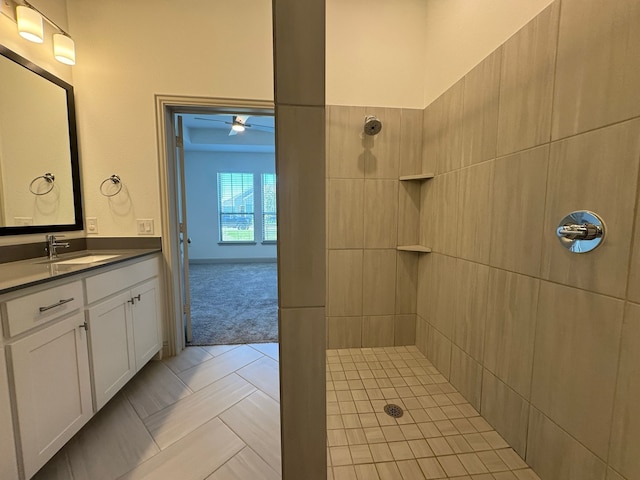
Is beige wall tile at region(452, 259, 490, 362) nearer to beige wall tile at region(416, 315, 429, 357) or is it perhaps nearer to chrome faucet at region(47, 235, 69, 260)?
beige wall tile at region(416, 315, 429, 357)

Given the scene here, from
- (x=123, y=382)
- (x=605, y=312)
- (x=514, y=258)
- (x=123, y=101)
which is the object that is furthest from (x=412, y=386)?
(x=123, y=101)

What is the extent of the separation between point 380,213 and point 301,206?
184 centimetres

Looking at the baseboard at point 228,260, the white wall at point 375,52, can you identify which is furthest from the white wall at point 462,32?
the baseboard at point 228,260

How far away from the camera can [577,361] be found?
1.04m

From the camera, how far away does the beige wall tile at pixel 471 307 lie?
1.56 metres

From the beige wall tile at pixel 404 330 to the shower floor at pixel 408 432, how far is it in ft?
1.03

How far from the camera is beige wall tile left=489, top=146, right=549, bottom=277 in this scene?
1196 mm

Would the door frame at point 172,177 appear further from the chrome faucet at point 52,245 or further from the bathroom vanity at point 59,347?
the chrome faucet at point 52,245

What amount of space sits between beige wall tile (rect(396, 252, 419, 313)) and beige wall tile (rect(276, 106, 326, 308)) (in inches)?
75.0

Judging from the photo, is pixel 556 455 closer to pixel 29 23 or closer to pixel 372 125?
pixel 372 125

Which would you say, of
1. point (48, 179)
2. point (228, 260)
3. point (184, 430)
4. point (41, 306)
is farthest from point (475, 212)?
point (228, 260)

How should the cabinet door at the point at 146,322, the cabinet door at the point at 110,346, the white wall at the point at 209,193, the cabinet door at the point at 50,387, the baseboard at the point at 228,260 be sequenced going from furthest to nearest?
1. the baseboard at the point at 228,260
2. the white wall at the point at 209,193
3. the cabinet door at the point at 146,322
4. the cabinet door at the point at 110,346
5. the cabinet door at the point at 50,387

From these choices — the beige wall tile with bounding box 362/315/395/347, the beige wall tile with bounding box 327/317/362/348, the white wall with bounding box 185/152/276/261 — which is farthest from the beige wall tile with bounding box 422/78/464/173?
the white wall with bounding box 185/152/276/261

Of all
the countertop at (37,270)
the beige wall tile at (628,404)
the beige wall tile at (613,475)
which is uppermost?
the countertop at (37,270)
